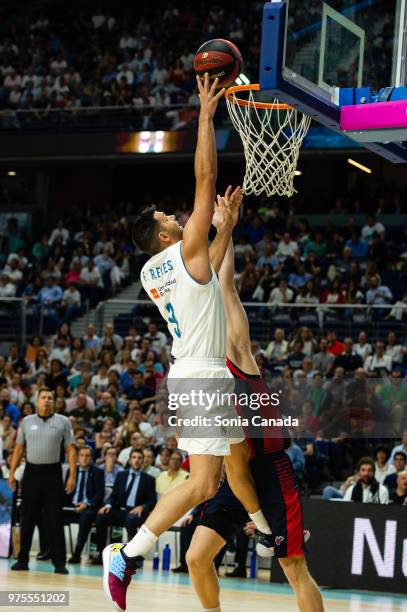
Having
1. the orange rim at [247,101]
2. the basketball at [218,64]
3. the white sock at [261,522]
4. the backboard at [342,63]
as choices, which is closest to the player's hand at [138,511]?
the orange rim at [247,101]

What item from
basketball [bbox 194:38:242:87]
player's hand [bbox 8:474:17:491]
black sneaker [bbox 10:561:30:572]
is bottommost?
black sneaker [bbox 10:561:30:572]

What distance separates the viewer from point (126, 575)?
222 inches

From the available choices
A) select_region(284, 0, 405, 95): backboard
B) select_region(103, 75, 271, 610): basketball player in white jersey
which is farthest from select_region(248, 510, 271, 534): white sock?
select_region(284, 0, 405, 95): backboard

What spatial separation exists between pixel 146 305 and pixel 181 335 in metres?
14.3

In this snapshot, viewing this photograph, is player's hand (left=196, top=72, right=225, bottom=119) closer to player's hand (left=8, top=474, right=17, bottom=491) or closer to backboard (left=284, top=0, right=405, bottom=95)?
backboard (left=284, top=0, right=405, bottom=95)

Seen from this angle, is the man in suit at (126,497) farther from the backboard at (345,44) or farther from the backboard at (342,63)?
the backboard at (345,44)

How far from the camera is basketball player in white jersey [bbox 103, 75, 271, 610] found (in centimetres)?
563

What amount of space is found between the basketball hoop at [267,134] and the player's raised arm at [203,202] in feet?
6.48

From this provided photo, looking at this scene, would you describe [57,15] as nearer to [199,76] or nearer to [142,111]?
[142,111]

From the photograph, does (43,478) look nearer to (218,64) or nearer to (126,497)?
(126,497)

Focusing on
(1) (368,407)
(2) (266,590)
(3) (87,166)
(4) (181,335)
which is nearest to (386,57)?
(4) (181,335)

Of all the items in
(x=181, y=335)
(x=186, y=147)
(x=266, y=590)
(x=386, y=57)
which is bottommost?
(x=266, y=590)

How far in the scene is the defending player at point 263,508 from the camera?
6328 millimetres

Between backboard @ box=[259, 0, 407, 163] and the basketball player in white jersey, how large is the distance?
855mm
